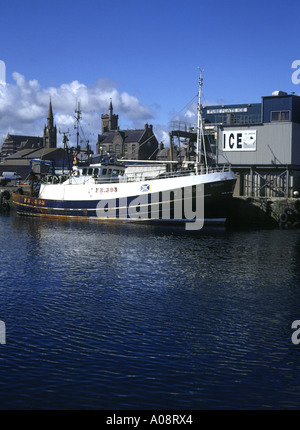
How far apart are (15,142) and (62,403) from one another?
182 m

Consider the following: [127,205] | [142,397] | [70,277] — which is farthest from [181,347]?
[127,205]

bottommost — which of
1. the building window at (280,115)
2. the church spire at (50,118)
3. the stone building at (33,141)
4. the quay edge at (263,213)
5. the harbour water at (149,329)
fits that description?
the harbour water at (149,329)

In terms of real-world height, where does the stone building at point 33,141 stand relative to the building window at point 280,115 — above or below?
above

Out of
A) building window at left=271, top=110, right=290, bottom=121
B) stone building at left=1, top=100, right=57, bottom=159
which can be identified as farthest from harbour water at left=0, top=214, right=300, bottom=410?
stone building at left=1, top=100, right=57, bottom=159

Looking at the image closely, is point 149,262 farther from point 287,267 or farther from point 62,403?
point 62,403

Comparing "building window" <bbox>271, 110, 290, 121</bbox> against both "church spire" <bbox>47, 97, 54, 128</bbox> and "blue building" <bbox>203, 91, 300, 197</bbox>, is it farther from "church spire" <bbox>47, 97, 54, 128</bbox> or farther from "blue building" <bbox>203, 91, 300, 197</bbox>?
"church spire" <bbox>47, 97, 54, 128</bbox>

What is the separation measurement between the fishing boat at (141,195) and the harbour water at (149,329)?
45.8 ft

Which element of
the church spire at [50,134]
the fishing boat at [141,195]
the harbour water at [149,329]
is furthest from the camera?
the church spire at [50,134]

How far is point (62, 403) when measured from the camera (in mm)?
11398

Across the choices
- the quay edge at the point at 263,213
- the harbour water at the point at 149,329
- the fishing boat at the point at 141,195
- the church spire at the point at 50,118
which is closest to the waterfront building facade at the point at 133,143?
the church spire at the point at 50,118

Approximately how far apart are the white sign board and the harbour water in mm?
22585

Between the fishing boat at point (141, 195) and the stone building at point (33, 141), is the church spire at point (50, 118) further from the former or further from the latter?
the fishing boat at point (141, 195)

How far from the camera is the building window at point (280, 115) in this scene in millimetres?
51875

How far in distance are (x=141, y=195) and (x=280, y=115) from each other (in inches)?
706
